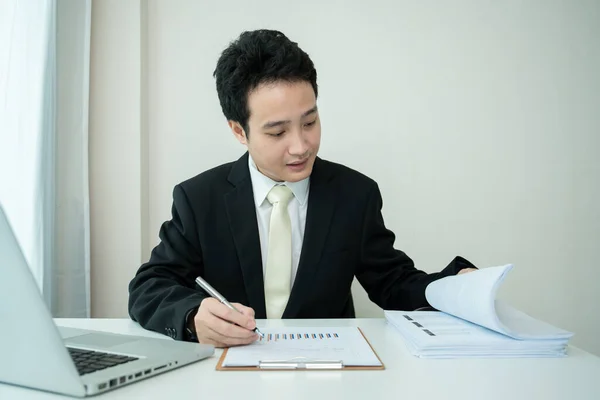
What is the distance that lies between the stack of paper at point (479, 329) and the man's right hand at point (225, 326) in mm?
317

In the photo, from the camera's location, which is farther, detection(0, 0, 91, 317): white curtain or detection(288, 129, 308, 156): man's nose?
detection(0, 0, 91, 317): white curtain

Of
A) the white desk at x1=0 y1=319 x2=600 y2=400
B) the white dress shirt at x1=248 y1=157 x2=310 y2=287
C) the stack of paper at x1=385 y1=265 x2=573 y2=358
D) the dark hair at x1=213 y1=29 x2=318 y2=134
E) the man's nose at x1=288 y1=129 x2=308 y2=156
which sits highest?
the dark hair at x1=213 y1=29 x2=318 y2=134

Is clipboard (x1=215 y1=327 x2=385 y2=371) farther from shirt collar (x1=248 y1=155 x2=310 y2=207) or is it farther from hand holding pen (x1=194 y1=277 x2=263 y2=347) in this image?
shirt collar (x1=248 y1=155 x2=310 y2=207)

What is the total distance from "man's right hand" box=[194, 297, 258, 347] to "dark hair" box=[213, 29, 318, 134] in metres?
0.70

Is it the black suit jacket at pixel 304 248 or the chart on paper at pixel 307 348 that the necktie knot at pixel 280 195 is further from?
the chart on paper at pixel 307 348

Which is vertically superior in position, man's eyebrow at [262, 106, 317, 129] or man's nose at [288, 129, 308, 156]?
man's eyebrow at [262, 106, 317, 129]

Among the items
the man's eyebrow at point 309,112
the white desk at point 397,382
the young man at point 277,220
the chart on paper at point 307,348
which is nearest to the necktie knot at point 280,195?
the young man at point 277,220

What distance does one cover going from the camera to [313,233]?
159 centimetres

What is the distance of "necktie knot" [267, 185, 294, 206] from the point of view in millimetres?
1604

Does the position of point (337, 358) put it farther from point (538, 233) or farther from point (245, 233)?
point (538, 233)

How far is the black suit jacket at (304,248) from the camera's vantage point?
154cm

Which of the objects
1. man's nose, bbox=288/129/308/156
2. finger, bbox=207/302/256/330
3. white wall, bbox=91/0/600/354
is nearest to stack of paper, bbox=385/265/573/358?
finger, bbox=207/302/256/330

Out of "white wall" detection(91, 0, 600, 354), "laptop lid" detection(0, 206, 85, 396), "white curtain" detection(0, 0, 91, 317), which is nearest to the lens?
"laptop lid" detection(0, 206, 85, 396)

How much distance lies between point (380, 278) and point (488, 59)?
138 centimetres
